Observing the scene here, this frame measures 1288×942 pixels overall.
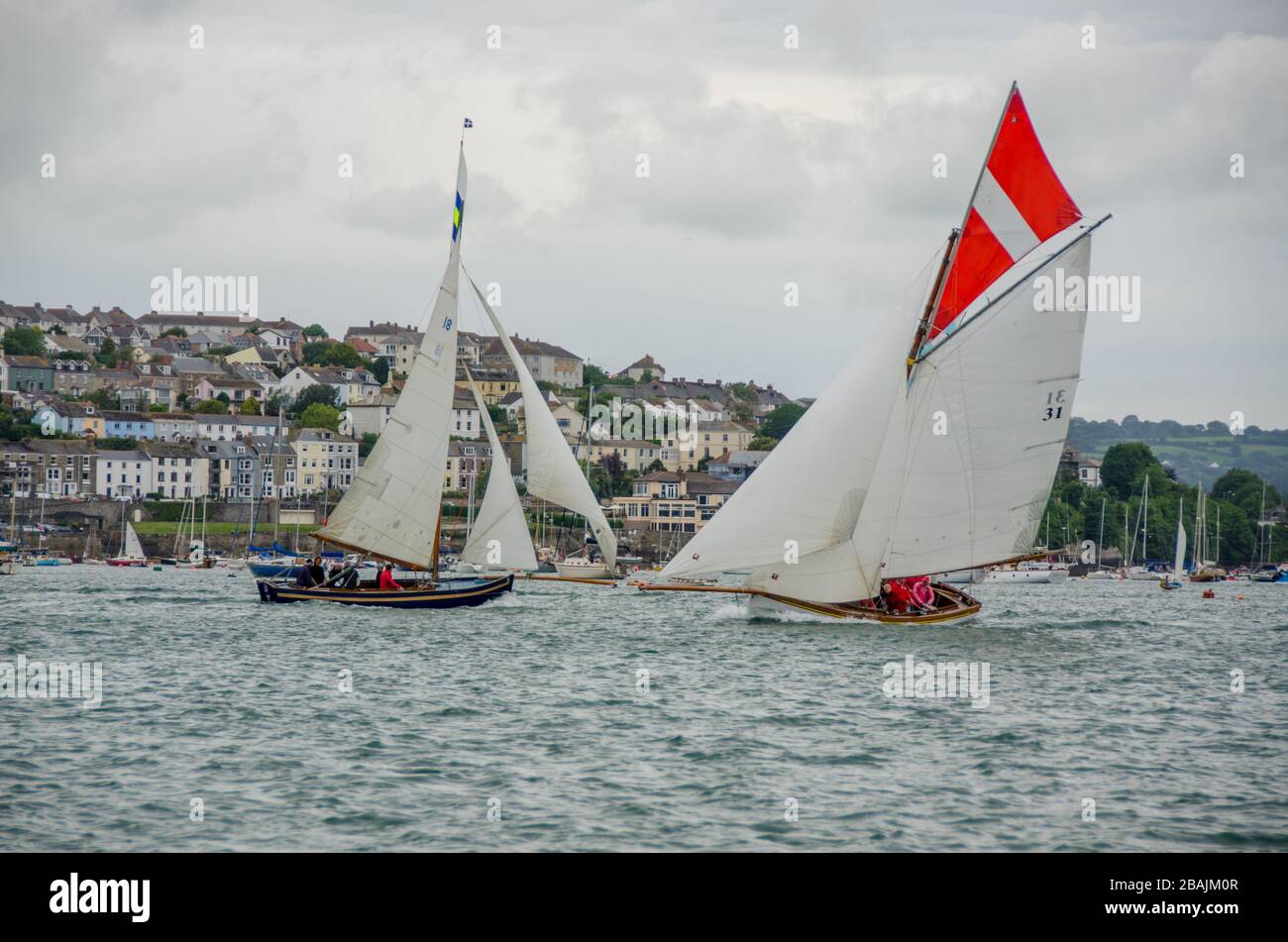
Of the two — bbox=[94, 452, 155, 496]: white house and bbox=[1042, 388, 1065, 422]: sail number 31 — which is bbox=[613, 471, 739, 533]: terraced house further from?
bbox=[1042, 388, 1065, 422]: sail number 31

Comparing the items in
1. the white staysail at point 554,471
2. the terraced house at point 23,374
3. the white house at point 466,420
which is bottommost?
the white staysail at point 554,471

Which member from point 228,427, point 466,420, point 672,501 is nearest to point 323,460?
point 228,427

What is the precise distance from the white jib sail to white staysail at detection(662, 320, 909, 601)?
1.00 meters

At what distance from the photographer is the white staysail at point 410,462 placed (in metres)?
43.8

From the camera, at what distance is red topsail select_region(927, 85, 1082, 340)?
40.0 meters

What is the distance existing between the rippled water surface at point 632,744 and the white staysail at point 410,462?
13.8 feet

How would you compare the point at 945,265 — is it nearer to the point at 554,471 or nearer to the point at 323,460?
the point at 554,471

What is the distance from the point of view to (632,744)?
21812mm

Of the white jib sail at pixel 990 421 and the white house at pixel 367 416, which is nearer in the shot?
the white jib sail at pixel 990 421

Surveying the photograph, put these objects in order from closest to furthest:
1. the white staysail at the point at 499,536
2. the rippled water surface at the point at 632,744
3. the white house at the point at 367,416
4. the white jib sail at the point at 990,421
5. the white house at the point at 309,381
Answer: the rippled water surface at the point at 632,744, the white jib sail at the point at 990,421, the white staysail at the point at 499,536, the white house at the point at 367,416, the white house at the point at 309,381

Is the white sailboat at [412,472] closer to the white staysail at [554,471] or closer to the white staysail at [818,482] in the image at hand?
the white staysail at [554,471]

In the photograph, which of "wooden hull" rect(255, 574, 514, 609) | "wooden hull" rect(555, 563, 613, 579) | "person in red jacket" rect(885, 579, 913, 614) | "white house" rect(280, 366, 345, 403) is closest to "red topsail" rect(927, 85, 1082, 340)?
"person in red jacket" rect(885, 579, 913, 614)

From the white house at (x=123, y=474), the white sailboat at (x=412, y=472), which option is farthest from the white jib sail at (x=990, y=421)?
the white house at (x=123, y=474)
